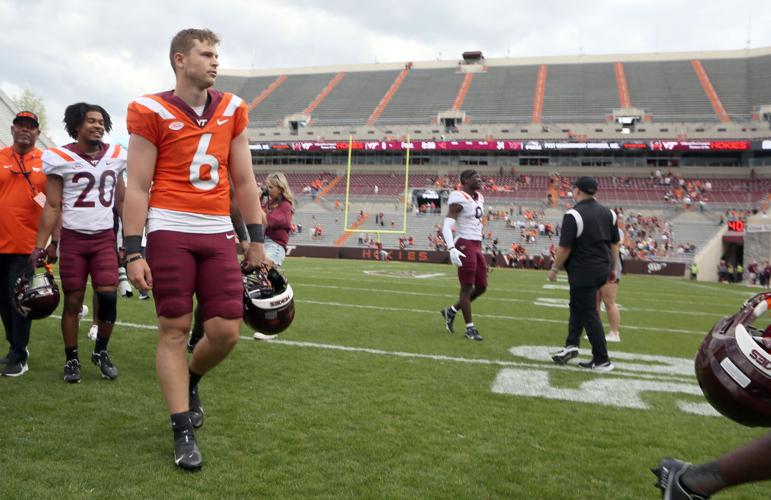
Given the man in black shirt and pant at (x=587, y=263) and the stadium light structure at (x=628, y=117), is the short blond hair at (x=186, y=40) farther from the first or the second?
the stadium light structure at (x=628, y=117)

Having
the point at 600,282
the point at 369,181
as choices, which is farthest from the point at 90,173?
the point at 369,181

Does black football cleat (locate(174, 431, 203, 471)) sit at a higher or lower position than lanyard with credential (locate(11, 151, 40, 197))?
lower

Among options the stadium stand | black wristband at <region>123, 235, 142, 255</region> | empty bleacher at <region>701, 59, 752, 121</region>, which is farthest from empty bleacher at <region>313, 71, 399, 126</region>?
black wristband at <region>123, 235, 142, 255</region>

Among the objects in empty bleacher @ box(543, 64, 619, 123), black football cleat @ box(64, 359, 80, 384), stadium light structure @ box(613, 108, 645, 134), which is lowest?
black football cleat @ box(64, 359, 80, 384)

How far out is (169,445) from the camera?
2871 millimetres

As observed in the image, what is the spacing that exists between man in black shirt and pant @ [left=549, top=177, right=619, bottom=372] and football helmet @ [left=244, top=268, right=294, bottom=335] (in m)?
2.98

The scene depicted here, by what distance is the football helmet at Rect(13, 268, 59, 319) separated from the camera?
3787 millimetres

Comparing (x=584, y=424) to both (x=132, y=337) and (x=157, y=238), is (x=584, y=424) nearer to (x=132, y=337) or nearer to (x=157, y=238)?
(x=157, y=238)

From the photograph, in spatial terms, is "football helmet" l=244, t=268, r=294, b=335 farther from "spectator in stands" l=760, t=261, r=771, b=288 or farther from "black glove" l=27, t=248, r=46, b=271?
A: "spectator in stands" l=760, t=261, r=771, b=288

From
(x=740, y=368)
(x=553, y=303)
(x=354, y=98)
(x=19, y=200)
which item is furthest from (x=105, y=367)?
(x=354, y=98)

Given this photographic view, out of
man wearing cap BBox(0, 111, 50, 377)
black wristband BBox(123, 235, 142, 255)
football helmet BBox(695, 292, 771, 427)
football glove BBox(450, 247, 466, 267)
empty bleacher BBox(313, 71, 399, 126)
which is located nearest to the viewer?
football helmet BBox(695, 292, 771, 427)

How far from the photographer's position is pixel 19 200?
13.9 ft

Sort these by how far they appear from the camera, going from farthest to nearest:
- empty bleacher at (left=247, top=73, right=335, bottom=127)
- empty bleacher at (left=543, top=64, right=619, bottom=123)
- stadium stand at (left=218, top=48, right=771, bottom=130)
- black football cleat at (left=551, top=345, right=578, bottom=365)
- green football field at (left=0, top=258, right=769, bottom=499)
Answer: empty bleacher at (left=247, top=73, right=335, bottom=127) < empty bleacher at (left=543, top=64, right=619, bottom=123) < stadium stand at (left=218, top=48, right=771, bottom=130) < black football cleat at (left=551, top=345, right=578, bottom=365) < green football field at (left=0, top=258, right=769, bottom=499)

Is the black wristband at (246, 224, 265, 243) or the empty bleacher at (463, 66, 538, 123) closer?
the black wristband at (246, 224, 265, 243)
